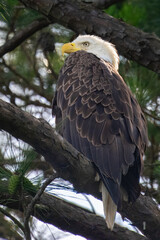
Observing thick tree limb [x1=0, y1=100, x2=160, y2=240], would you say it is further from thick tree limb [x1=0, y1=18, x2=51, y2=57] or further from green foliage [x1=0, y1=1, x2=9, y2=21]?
thick tree limb [x1=0, y1=18, x2=51, y2=57]

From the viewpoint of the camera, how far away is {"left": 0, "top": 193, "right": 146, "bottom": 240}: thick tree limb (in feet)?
12.2

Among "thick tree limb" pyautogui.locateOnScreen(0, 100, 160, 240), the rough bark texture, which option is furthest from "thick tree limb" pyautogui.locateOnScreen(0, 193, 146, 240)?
the rough bark texture

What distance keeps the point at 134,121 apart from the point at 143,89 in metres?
0.99

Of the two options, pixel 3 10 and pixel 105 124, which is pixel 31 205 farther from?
pixel 3 10

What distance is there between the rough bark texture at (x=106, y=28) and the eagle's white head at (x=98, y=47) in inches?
19.0

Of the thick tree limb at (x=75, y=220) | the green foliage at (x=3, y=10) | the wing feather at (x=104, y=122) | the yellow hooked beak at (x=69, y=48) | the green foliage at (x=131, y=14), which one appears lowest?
the thick tree limb at (x=75, y=220)

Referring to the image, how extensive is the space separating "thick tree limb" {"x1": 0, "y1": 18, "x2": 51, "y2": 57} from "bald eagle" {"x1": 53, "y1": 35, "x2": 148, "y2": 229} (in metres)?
0.66

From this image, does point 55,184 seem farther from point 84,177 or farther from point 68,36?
point 68,36

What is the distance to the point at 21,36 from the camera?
508 cm

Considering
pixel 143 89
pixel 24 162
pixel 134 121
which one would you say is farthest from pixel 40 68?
pixel 24 162

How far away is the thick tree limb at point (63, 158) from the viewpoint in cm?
298

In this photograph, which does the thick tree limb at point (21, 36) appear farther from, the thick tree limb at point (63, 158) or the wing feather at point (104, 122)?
the thick tree limb at point (63, 158)

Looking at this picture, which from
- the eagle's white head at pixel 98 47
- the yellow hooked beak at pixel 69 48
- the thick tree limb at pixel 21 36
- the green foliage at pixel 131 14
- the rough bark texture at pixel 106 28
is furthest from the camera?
the green foliage at pixel 131 14

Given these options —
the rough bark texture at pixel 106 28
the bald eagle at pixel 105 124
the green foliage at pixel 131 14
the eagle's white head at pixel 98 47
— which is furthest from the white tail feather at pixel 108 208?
the green foliage at pixel 131 14
